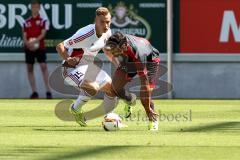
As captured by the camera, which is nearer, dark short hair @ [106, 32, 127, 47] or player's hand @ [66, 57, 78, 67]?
dark short hair @ [106, 32, 127, 47]

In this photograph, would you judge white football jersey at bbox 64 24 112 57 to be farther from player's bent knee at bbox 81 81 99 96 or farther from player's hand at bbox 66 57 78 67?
player's bent knee at bbox 81 81 99 96

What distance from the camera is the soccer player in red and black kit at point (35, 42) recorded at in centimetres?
2265

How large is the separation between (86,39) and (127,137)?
271cm

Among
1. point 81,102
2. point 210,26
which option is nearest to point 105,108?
point 81,102

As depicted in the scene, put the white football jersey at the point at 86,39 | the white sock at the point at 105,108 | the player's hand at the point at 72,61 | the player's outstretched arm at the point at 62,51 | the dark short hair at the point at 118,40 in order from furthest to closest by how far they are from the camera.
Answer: the white sock at the point at 105,108 → the white football jersey at the point at 86,39 → the player's outstretched arm at the point at 62,51 → the player's hand at the point at 72,61 → the dark short hair at the point at 118,40

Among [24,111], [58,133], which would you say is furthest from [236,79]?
[58,133]

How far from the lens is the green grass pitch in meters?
10.3

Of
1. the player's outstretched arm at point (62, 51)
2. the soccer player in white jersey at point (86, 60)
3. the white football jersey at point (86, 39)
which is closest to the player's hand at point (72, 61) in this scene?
the soccer player in white jersey at point (86, 60)

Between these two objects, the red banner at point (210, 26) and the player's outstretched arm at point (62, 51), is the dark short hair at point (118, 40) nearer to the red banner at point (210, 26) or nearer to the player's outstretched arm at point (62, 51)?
the player's outstretched arm at point (62, 51)

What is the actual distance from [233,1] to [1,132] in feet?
36.9

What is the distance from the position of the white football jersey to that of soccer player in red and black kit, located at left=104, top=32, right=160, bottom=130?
0.60 meters

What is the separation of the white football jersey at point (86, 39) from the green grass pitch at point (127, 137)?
1322 mm

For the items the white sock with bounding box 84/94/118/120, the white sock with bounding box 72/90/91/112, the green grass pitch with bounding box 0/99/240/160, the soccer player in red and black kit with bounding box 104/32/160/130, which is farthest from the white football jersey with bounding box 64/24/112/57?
the green grass pitch with bounding box 0/99/240/160

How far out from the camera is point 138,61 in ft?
43.3
